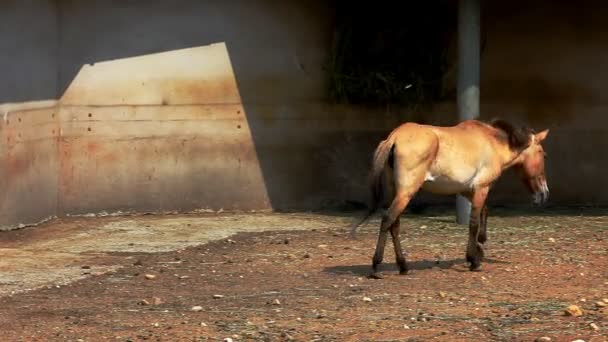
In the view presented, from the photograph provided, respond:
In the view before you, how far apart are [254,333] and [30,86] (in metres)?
5.71

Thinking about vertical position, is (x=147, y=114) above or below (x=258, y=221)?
above

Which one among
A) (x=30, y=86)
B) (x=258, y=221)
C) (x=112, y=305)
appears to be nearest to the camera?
(x=112, y=305)

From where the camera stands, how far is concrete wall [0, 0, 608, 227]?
43.0 ft

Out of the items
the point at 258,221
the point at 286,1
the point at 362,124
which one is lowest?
the point at 258,221

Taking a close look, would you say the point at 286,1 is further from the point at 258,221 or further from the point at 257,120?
the point at 258,221

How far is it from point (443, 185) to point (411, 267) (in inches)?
30.2

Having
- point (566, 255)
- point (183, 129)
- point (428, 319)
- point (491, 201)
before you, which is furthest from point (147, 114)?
point (428, 319)

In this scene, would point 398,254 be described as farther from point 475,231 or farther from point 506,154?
point 506,154

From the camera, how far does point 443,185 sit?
9844 millimetres

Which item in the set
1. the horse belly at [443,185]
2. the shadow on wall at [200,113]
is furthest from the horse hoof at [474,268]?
the shadow on wall at [200,113]

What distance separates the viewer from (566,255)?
1068 cm

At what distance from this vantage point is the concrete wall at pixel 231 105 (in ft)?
43.0

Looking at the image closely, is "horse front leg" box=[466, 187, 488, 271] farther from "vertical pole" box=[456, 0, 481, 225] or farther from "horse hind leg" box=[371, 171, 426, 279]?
"vertical pole" box=[456, 0, 481, 225]

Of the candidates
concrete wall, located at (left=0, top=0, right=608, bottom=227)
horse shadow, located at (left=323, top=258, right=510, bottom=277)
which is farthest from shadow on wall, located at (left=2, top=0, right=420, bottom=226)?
horse shadow, located at (left=323, top=258, right=510, bottom=277)
